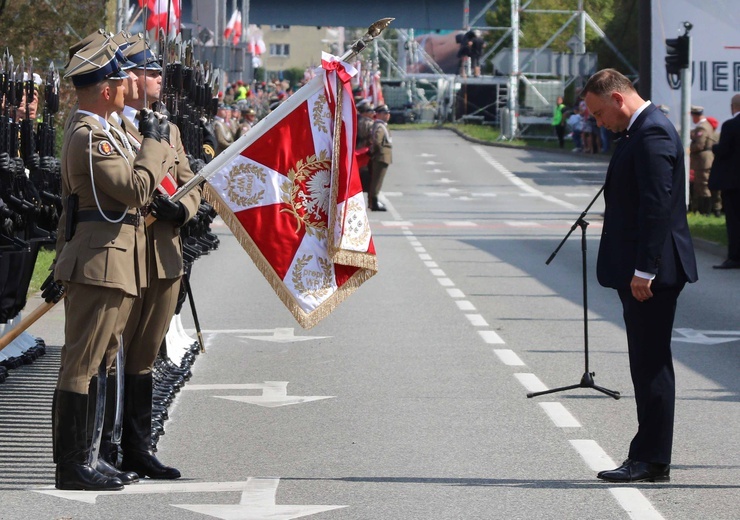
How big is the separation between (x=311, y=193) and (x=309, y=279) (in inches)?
17.1

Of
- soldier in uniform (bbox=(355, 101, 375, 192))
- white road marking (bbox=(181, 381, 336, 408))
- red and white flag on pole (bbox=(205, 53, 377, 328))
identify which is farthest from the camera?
soldier in uniform (bbox=(355, 101, 375, 192))

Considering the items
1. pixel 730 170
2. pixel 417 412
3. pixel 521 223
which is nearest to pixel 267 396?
pixel 417 412

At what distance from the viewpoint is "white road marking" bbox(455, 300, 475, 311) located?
52.5 feet

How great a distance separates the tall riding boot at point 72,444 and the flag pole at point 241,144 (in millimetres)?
904

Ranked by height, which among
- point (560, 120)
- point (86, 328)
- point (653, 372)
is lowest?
point (560, 120)

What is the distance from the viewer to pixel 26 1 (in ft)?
71.4

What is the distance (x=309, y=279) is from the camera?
8.03 metres

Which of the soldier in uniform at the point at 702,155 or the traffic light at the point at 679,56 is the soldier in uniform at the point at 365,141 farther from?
the traffic light at the point at 679,56

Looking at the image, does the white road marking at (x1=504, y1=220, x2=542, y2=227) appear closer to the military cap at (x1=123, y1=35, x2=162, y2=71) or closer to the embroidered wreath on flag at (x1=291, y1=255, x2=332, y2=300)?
the embroidered wreath on flag at (x1=291, y1=255, x2=332, y2=300)

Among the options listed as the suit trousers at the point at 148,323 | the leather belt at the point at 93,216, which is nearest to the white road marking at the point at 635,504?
the suit trousers at the point at 148,323

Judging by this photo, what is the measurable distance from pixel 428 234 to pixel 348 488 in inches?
778

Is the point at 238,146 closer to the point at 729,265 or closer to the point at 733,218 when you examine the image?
the point at 733,218

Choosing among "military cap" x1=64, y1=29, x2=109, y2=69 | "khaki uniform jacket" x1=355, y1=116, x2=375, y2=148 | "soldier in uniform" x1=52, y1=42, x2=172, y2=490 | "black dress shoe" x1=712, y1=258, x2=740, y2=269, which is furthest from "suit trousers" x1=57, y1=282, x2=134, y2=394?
"khaki uniform jacket" x1=355, y1=116, x2=375, y2=148

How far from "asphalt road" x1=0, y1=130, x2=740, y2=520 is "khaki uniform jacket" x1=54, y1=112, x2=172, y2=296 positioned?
1.03 metres
